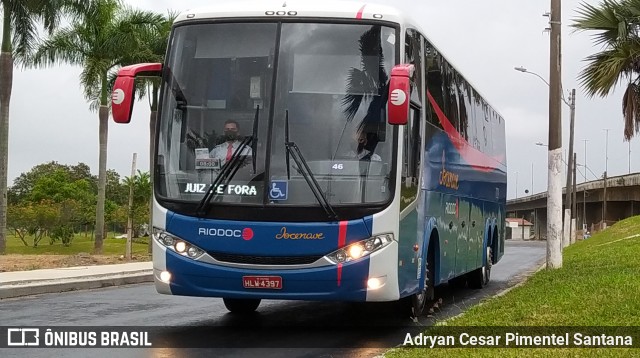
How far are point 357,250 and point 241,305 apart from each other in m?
3.55

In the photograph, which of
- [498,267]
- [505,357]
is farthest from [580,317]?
[498,267]

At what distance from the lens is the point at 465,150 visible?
15.2 meters

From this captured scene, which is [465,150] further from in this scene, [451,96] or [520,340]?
[520,340]

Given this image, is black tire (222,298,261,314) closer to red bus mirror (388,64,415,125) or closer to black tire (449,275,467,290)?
red bus mirror (388,64,415,125)

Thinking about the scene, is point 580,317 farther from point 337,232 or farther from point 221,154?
point 221,154

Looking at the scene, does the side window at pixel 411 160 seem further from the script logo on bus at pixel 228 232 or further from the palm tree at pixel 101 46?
the palm tree at pixel 101 46

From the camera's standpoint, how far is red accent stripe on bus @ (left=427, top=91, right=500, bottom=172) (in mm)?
12852

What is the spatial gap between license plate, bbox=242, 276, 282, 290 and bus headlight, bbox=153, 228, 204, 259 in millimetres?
577

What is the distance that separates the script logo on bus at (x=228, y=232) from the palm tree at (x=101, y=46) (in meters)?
25.8

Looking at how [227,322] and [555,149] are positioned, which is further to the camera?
[555,149]

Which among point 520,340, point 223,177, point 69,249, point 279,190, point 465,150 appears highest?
point 465,150

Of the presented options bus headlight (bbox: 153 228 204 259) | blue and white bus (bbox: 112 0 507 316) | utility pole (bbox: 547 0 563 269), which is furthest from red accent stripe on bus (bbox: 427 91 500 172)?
bus headlight (bbox: 153 228 204 259)

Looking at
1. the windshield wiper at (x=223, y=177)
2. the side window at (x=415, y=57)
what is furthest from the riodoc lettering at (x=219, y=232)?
the side window at (x=415, y=57)

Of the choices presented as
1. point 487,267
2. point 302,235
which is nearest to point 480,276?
point 487,267
